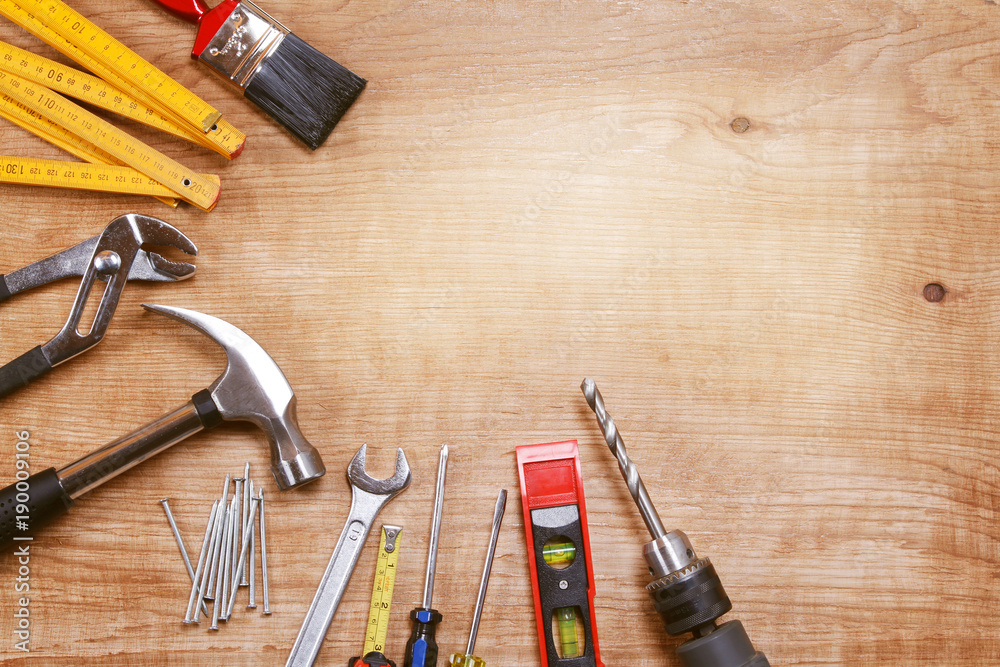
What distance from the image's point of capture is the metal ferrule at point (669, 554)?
1.35 m

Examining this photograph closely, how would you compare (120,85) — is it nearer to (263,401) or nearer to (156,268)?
(156,268)

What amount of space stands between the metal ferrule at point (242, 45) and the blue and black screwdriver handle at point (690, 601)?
1287 millimetres

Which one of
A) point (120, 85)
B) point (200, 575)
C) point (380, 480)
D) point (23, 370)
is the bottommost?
point (200, 575)

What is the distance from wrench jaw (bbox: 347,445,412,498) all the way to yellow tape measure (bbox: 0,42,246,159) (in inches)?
30.5

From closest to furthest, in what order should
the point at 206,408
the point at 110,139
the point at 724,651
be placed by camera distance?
the point at 724,651 < the point at 206,408 < the point at 110,139

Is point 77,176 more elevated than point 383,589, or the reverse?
point 77,176

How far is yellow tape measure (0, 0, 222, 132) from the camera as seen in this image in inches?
59.9

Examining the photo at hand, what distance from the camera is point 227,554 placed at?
146 cm

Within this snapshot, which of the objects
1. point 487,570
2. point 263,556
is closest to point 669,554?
point 487,570

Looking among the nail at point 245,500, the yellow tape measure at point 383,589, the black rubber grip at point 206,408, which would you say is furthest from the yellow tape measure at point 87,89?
the yellow tape measure at point 383,589

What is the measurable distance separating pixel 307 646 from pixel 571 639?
1.86 ft

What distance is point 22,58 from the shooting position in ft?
5.03

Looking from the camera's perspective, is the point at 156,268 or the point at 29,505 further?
the point at 156,268

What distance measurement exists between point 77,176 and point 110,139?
0.11 meters
